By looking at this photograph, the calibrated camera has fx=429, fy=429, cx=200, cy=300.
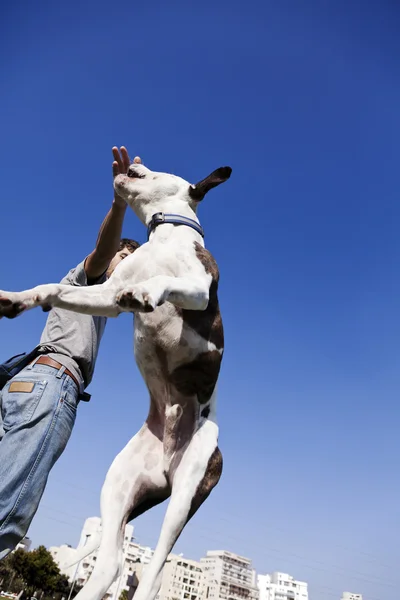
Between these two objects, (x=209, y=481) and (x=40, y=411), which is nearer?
(x=209, y=481)

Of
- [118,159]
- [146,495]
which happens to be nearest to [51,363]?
[146,495]

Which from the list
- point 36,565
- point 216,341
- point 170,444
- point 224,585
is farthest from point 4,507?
point 224,585

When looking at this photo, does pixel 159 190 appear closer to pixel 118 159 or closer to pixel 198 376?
pixel 118 159

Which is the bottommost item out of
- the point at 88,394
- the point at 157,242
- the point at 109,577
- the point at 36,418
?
the point at 109,577

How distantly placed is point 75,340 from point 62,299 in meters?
1.13

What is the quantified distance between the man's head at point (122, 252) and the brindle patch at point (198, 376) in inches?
71.2

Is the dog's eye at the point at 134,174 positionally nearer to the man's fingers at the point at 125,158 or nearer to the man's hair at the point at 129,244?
the man's fingers at the point at 125,158

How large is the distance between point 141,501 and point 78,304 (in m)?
1.38

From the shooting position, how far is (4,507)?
2.86 metres

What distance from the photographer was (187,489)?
8.63 ft

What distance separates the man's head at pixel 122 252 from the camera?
4488 mm

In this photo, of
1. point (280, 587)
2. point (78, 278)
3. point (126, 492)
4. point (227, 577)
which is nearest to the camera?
point (126, 492)

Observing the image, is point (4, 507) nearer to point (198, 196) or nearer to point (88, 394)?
point (88, 394)

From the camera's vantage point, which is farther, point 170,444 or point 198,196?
point 198,196
